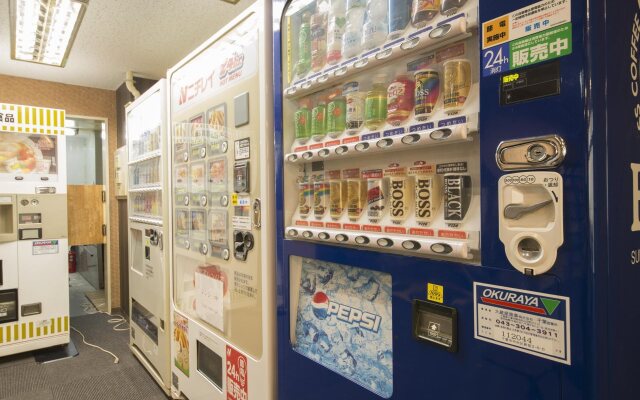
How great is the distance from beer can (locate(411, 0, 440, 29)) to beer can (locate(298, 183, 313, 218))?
0.71 meters

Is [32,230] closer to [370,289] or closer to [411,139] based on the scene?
[370,289]

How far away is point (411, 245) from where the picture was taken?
3.49 ft

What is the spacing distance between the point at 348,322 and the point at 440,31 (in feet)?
3.27

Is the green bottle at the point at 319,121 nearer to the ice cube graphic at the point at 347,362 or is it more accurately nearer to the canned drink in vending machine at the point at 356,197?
the canned drink in vending machine at the point at 356,197

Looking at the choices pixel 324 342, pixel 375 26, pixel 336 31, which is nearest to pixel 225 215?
pixel 324 342

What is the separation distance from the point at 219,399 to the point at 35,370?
2.27 m

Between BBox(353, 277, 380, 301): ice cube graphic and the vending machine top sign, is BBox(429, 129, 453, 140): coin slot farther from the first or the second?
the vending machine top sign

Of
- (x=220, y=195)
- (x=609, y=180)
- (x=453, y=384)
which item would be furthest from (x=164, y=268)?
(x=609, y=180)

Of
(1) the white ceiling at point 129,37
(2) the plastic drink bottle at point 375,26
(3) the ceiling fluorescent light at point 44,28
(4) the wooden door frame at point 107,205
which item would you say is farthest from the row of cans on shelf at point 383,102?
(4) the wooden door frame at point 107,205

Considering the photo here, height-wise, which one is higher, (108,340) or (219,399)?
(219,399)

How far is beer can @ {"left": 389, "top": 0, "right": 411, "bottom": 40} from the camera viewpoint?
1.16 meters

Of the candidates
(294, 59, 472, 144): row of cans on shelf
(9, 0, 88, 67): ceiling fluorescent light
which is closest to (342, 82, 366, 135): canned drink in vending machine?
(294, 59, 472, 144): row of cans on shelf

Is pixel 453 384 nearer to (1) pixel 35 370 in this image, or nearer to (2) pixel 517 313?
(2) pixel 517 313

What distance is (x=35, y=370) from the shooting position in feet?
10.7
